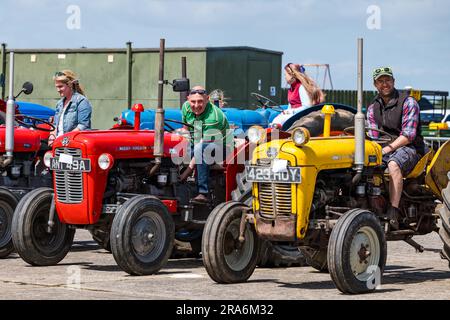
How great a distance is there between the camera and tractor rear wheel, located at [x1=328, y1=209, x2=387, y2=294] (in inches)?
356

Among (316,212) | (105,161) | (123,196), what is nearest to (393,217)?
(316,212)

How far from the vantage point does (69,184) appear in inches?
430

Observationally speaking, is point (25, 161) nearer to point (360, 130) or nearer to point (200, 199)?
point (200, 199)

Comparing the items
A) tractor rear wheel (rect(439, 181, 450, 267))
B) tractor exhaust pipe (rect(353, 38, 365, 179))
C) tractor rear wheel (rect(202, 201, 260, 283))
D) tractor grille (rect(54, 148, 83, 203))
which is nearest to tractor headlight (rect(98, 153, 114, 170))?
tractor grille (rect(54, 148, 83, 203))

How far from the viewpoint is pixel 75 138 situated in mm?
10859

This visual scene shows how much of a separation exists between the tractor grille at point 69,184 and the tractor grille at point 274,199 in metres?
2.03

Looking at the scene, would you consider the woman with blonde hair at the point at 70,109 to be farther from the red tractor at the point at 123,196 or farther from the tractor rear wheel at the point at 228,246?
the tractor rear wheel at the point at 228,246

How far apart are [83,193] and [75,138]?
508 millimetres

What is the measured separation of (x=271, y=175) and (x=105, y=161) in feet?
6.52
